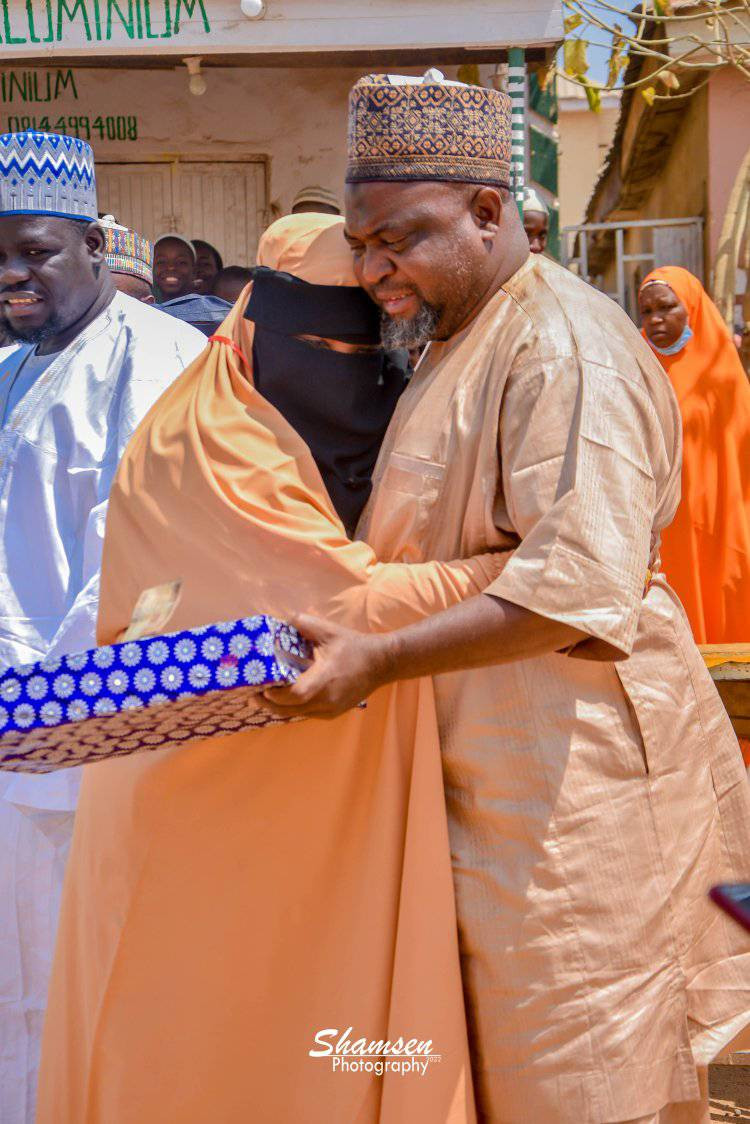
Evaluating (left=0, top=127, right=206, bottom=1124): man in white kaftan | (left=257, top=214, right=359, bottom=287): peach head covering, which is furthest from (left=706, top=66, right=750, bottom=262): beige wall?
(left=257, top=214, right=359, bottom=287): peach head covering

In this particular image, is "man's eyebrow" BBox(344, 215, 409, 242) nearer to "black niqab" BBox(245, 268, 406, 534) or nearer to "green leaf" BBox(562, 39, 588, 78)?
"black niqab" BBox(245, 268, 406, 534)

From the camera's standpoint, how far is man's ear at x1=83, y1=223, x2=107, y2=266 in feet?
13.4

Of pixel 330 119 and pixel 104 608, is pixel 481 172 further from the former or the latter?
pixel 330 119

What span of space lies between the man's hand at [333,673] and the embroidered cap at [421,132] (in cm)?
82

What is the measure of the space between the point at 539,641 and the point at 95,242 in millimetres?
2263

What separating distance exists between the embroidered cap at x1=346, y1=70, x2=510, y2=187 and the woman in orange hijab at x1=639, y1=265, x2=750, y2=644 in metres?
5.01

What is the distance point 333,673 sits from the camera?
227cm

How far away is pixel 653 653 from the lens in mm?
2697

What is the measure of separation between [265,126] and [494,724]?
27.2 ft

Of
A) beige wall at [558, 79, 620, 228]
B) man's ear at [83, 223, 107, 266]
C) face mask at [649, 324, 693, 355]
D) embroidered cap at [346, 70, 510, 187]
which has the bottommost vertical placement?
embroidered cap at [346, 70, 510, 187]

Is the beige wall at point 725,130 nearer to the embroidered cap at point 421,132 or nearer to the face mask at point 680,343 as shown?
the face mask at point 680,343

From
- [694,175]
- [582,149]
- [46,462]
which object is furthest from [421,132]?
[582,149]

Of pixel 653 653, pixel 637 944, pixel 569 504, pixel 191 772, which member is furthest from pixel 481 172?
pixel 637 944

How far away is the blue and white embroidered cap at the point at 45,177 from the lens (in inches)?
154
